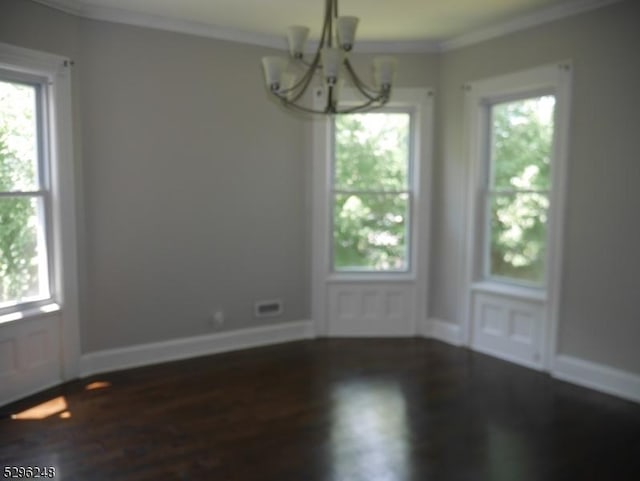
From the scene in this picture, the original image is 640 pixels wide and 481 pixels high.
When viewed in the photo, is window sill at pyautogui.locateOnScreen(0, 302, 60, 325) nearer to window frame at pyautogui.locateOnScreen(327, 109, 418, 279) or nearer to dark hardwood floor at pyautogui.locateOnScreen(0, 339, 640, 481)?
dark hardwood floor at pyautogui.locateOnScreen(0, 339, 640, 481)

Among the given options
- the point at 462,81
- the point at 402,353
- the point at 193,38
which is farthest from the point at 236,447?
the point at 462,81

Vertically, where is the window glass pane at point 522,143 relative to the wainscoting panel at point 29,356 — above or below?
above

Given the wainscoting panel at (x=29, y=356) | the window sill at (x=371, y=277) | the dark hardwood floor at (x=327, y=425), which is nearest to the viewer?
the dark hardwood floor at (x=327, y=425)

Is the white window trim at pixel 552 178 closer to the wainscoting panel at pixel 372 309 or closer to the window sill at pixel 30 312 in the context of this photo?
the wainscoting panel at pixel 372 309

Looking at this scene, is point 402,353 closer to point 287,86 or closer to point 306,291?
point 306,291

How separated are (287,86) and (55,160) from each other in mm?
1942

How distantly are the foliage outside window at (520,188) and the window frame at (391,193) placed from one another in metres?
0.72

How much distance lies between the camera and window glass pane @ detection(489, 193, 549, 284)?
14.1 feet

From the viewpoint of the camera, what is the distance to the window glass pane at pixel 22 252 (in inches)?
141

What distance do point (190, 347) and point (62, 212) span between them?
153cm

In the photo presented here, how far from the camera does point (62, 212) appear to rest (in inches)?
151

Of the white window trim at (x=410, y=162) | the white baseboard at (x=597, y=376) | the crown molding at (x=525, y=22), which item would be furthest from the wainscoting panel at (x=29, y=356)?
the crown molding at (x=525, y=22)

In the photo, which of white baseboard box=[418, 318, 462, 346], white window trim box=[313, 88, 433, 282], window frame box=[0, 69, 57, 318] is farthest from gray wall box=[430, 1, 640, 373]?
window frame box=[0, 69, 57, 318]

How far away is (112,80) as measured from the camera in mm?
4039
